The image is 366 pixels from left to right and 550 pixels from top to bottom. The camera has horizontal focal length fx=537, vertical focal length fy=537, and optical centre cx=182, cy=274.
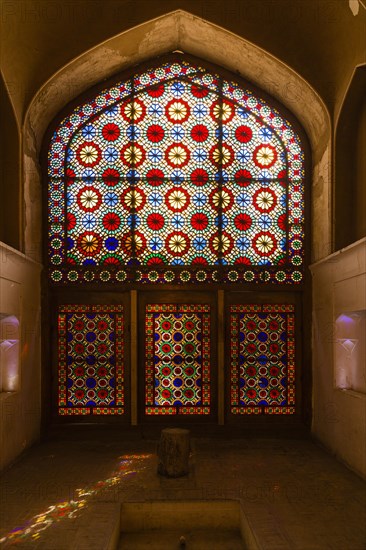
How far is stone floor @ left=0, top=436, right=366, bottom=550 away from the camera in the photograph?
4.31m

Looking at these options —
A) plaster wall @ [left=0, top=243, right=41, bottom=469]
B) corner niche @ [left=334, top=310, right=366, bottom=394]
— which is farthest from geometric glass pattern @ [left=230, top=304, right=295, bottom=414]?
plaster wall @ [left=0, top=243, right=41, bottom=469]

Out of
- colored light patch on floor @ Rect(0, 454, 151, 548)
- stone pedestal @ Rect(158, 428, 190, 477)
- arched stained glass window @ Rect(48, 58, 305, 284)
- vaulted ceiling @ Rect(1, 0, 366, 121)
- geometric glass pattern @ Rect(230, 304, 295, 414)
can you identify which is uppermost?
vaulted ceiling @ Rect(1, 0, 366, 121)

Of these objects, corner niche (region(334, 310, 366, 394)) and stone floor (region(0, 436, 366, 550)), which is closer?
stone floor (region(0, 436, 366, 550))

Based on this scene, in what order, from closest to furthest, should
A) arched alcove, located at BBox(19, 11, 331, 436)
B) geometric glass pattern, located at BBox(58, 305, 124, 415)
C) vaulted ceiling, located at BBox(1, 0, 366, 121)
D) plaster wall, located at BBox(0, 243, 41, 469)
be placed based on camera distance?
plaster wall, located at BBox(0, 243, 41, 469)
vaulted ceiling, located at BBox(1, 0, 366, 121)
arched alcove, located at BBox(19, 11, 331, 436)
geometric glass pattern, located at BBox(58, 305, 124, 415)

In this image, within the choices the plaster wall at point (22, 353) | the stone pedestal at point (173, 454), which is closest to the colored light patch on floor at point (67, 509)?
the stone pedestal at point (173, 454)

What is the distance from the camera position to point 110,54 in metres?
7.25

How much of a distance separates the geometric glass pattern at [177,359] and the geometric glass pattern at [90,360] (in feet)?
1.42

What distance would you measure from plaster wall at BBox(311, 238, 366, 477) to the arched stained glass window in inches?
32.5

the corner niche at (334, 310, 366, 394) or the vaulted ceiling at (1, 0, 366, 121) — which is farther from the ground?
the vaulted ceiling at (1, 0, 366, 121)

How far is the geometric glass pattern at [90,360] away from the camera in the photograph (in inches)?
300

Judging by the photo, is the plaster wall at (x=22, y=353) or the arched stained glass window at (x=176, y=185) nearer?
the plaster wall at (x=22, y=353)

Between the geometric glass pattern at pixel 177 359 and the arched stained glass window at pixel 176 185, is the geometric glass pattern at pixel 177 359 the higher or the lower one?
the lower one

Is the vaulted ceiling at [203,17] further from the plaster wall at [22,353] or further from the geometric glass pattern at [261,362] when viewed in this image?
the geometric glass pattern at [261,362]

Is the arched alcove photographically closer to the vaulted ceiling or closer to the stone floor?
the vaulted ceiling
